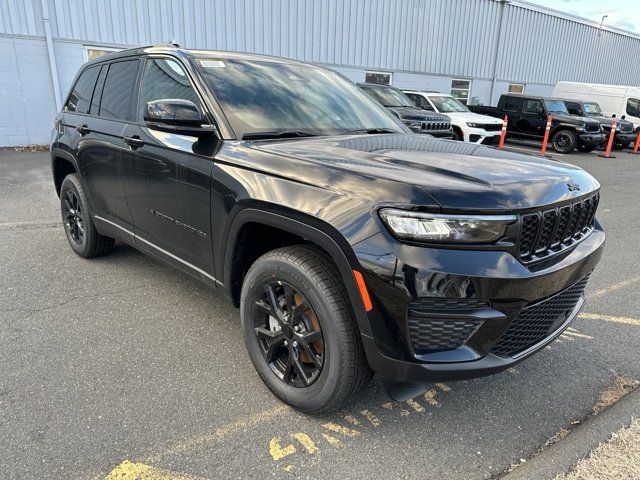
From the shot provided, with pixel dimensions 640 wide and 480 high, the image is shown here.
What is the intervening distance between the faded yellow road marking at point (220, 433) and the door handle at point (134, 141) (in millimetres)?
2007

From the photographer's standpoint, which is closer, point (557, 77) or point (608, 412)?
point (608, 412)

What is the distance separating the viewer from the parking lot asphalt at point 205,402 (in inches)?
86.1

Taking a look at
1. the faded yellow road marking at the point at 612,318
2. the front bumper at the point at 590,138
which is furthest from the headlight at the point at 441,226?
the front bumper at the point at 590,138

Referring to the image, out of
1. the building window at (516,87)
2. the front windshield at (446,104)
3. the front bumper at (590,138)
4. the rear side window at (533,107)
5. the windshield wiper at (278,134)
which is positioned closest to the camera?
the windshield wiper at (278,134)

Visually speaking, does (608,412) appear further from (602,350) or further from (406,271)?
(406,271)

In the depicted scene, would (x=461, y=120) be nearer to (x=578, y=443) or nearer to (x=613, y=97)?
(x=613, y=97)

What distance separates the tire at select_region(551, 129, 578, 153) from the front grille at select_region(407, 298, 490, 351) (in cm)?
1600

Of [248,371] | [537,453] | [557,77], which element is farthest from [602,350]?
[557,77]

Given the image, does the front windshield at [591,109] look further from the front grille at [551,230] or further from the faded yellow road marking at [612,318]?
the front grille at [551,230]

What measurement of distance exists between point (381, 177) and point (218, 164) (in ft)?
3.45

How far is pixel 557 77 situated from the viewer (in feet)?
86.6

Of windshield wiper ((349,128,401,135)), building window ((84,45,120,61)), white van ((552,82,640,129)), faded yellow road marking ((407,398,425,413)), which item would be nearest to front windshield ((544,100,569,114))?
white van ((552,82,640,129))

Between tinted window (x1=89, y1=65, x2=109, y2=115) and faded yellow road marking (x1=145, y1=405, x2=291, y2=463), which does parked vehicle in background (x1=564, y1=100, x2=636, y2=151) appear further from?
faded yellow road marking (x1=145, y1=405, x2=291, y2=463)

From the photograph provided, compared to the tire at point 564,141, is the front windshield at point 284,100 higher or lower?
higher
